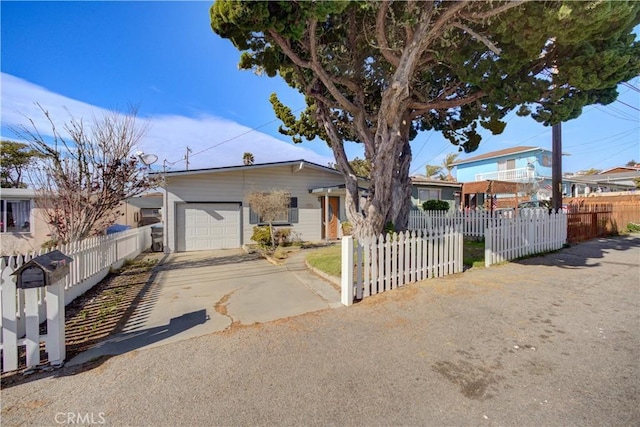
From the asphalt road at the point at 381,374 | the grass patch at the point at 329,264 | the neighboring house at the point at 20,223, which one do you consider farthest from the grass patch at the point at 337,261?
the neighboring house at the point at 20,223

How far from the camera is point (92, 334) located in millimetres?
3922

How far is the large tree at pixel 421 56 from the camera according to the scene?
16.0 feet

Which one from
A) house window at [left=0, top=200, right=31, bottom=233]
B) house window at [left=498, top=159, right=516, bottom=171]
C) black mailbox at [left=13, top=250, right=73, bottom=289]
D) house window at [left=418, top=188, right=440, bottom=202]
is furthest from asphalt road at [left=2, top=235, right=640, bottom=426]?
house window at [left=498, top=159, right=516, bottom=171]

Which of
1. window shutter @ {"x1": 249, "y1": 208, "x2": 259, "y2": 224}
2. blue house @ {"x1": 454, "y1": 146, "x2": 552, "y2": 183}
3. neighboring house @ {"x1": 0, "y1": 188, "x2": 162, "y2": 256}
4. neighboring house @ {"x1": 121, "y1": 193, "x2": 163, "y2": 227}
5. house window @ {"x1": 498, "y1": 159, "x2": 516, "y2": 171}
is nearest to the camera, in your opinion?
neighboring house @ {"x1": 0, "y1": 188, "x2": 162, "y2": 256}

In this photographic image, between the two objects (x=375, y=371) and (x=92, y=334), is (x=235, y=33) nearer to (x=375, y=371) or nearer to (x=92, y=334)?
(x=92, y=334)

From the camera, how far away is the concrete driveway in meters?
3.90

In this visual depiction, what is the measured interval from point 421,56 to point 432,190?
1614 cm

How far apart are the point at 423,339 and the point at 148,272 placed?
24.3ft

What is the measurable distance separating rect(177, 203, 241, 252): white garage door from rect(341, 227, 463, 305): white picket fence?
8.57 meters

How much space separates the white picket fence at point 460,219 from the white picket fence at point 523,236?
5.70 ft

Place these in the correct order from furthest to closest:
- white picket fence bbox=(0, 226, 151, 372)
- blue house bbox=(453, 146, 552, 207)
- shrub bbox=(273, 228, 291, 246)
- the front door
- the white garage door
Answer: blue house bbox=(453, 146, 552, 207), the front door, shrub bbox=(273, 228, 291, 246), the white garage door, white picket fence bbox=(0, 226, 151, 372)

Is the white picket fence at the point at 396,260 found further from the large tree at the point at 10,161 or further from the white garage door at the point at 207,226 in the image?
the large tree at the point at 10,161

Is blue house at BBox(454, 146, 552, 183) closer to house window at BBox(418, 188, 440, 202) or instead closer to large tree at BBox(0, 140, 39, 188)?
house window at BBox(418, 188, 440, 202)

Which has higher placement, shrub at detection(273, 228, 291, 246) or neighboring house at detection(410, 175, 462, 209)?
neighboring house at detection(410, 175, 462, 209)
